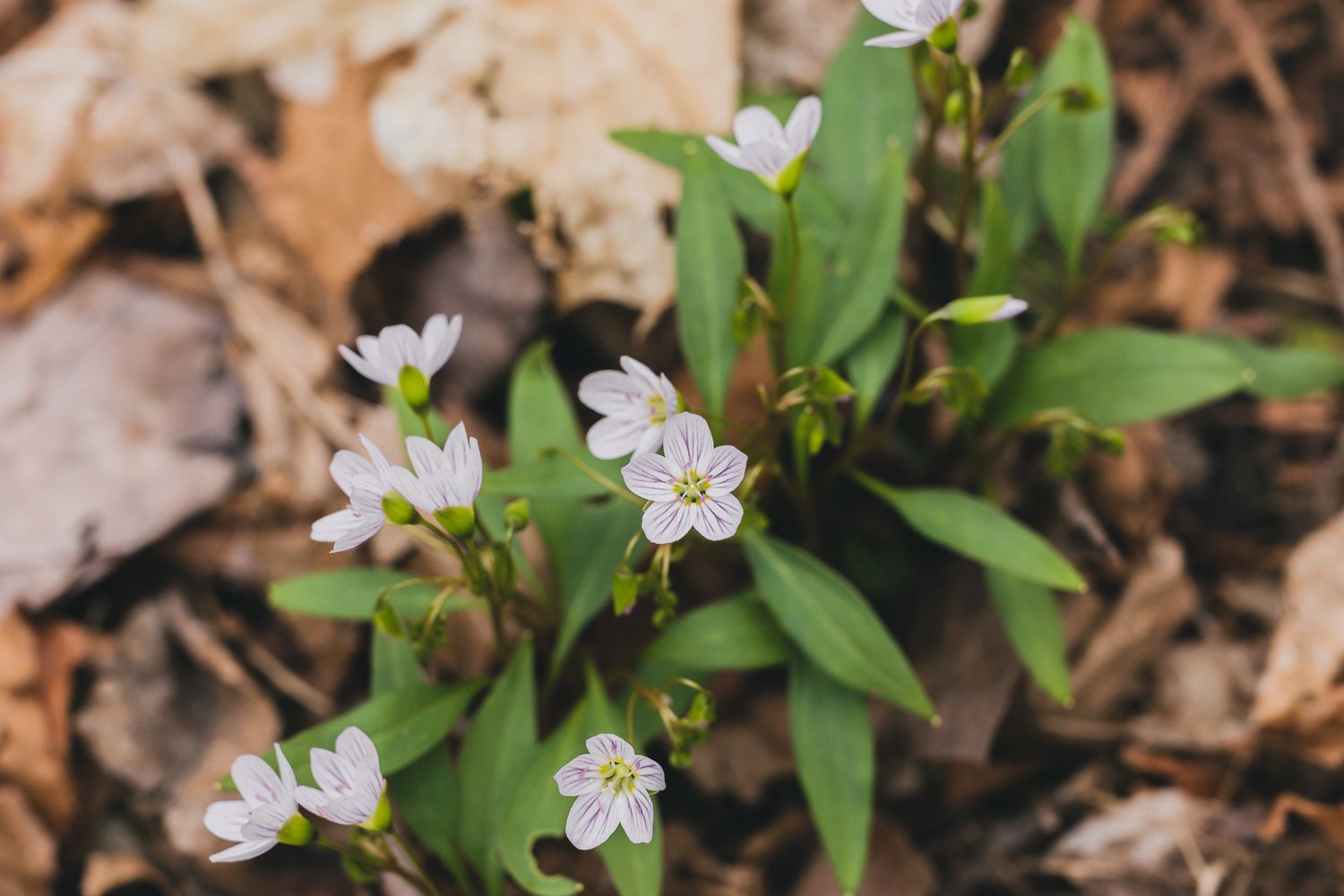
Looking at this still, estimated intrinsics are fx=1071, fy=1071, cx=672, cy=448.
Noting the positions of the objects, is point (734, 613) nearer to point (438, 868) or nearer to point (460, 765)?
point (460, 765)

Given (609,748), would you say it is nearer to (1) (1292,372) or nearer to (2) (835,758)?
(2) (835,758)

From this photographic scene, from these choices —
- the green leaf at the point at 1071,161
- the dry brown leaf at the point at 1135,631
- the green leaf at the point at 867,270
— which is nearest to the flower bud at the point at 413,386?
the green leaf at the point at 867,270

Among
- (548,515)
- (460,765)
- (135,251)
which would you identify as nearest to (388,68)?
(135,251)

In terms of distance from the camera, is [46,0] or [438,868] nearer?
[438,868]

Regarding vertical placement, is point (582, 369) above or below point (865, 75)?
below

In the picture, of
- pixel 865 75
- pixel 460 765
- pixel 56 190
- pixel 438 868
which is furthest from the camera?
pixel 56 190

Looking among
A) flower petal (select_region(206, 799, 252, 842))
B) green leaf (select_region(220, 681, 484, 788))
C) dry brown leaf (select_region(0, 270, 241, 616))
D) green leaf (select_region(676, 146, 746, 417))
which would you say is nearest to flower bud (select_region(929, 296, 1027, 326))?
green leaf (select_region(676, 146, 746, 417))

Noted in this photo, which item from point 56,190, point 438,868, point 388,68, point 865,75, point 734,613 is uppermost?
point 865,75

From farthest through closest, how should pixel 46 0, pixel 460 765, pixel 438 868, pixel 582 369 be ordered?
pixel 46 0
pixel 582 369
pixel 438 868
pixel 460 765
